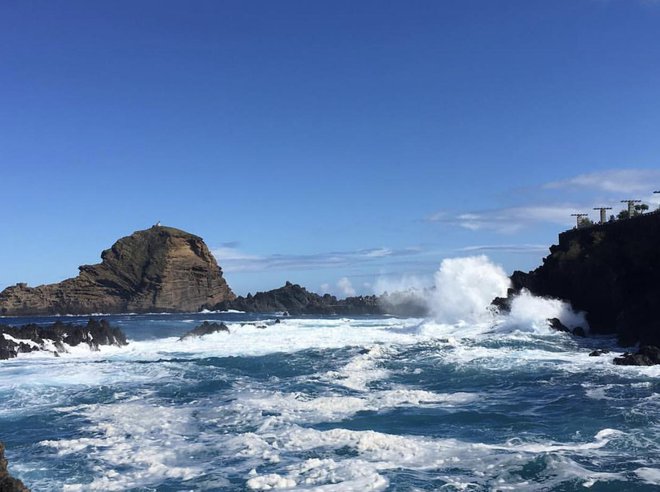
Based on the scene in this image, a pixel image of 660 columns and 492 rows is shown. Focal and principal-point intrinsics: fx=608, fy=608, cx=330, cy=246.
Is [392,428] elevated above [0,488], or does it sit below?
below

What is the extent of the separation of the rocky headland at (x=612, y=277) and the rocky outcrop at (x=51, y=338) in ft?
75.7

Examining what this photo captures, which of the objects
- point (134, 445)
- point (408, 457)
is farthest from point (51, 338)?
point (408, 457)

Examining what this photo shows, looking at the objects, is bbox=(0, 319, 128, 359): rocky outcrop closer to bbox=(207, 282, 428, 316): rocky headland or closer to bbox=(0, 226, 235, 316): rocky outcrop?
bbox=(207, 282, 428, 316): rocky headland

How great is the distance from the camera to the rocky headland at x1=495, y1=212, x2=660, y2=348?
78.9 feet

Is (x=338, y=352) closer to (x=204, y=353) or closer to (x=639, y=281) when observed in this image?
(x=204, y=353)

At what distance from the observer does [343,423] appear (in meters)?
12.9

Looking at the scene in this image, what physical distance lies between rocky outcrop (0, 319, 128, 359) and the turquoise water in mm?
4610

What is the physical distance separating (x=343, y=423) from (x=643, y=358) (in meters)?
11.0

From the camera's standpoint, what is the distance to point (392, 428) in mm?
12320

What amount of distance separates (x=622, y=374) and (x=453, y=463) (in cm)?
972

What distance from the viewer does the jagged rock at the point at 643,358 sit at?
1856 centimetres

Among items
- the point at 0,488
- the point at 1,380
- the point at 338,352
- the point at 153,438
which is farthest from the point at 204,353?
the point at 0,488

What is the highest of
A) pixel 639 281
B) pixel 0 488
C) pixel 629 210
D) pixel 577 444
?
pixel 629 210

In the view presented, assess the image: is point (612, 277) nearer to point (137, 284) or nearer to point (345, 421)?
point (345, 421)
